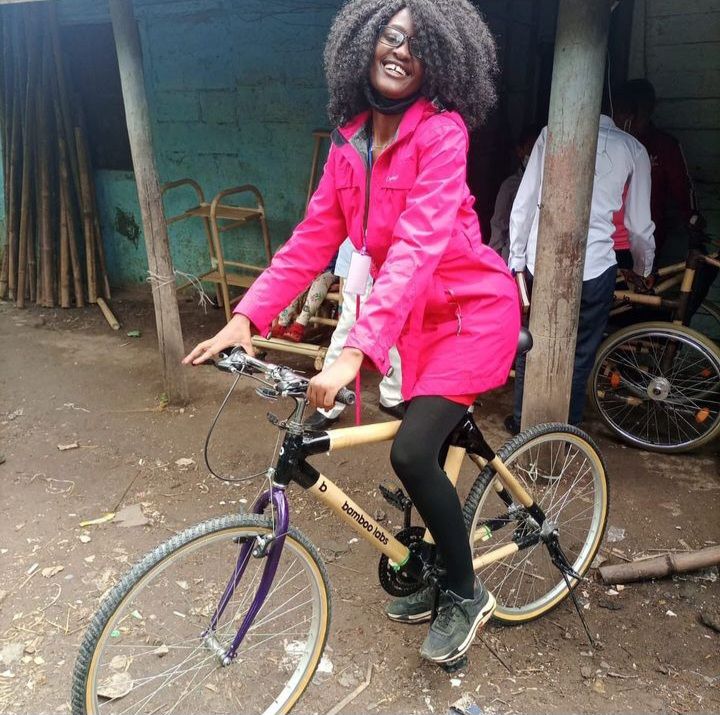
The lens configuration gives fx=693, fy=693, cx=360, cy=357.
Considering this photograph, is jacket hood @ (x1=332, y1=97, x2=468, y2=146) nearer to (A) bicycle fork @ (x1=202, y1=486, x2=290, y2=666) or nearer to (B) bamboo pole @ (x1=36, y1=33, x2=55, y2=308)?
(A) bicycle fork @ (x1=202, y1=486, x2=290, y2=666)

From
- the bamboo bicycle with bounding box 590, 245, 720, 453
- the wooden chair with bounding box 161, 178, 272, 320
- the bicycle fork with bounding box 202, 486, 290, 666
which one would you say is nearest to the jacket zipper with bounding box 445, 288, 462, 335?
the bicycle fork with bounding box 202, 486, 290, 666

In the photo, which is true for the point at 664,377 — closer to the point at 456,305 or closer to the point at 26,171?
the point at 456,305

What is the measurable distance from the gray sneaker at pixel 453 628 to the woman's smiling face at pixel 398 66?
65.9 inches

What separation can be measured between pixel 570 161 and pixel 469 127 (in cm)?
108

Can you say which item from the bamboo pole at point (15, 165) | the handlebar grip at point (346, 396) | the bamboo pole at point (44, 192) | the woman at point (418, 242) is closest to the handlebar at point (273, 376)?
the handlebar grip at point (346, 396)

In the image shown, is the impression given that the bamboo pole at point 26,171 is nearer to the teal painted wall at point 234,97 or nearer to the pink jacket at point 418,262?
the teal painted wall at point 234,97

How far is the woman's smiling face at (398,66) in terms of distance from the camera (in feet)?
6.57

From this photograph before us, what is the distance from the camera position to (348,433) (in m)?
2.12

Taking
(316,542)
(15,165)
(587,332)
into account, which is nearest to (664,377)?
(587,332)

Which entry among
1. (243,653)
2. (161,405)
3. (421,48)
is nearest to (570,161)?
(421,48)

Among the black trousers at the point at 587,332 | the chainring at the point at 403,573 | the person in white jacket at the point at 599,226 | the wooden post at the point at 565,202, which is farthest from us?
the black trousers at the point at 587,332

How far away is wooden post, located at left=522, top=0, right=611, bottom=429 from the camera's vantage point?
292 cm

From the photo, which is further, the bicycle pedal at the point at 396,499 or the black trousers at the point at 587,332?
the black trousers at the point at 587,332

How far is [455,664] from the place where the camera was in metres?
2.48
